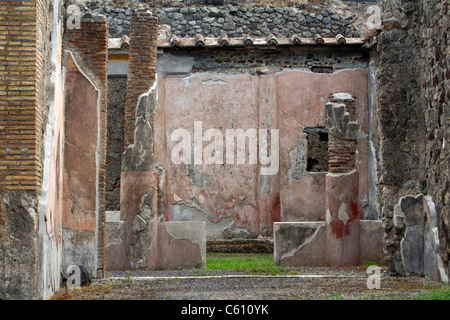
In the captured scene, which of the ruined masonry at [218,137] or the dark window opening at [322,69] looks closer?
the ruined masonry at [218,137]

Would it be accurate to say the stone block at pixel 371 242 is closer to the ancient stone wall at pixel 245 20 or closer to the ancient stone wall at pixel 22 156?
the ancient stone wall at pixel 245 20

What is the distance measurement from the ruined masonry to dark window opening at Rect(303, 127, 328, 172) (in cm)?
4

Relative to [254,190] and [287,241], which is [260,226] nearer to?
[254,190]

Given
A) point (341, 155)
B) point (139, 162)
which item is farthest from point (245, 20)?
point (139, 162)

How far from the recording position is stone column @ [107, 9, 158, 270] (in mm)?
11172

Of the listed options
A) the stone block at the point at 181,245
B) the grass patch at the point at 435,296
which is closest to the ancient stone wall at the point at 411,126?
the grass patch at the point at 435,296

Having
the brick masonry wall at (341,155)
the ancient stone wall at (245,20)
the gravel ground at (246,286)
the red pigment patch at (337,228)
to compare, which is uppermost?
→ the ancient stone wall at (245,20)

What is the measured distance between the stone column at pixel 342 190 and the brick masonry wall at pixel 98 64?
12.6ft

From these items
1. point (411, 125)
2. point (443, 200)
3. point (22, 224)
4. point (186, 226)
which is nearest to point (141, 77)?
point (186, 226)

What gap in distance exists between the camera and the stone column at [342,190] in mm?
11719

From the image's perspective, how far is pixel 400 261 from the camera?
30.9ft

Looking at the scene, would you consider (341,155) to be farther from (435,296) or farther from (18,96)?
(18,96)

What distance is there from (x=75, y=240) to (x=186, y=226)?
3.05 metres

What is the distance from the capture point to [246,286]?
27.4 feet
